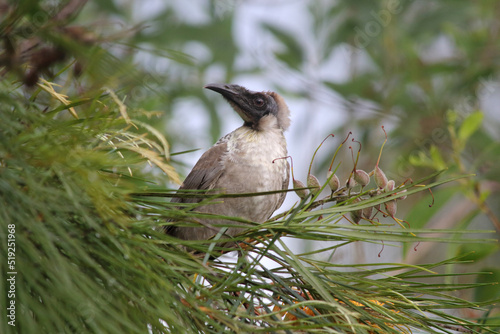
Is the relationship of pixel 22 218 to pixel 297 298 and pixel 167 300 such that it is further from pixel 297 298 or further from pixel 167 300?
pixel 297 298

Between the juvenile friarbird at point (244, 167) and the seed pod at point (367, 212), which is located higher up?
the seed pod at point (367, 212)

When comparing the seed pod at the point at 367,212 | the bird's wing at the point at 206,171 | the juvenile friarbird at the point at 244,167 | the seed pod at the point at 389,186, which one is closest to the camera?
the seed pod at the point at 389,186

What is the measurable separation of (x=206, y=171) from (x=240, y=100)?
54 centimetres

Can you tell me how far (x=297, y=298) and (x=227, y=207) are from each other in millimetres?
1219

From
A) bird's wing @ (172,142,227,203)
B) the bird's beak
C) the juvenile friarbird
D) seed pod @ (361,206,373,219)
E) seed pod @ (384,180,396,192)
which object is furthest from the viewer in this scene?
the bird's beak

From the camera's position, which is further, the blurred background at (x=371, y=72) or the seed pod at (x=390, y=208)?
the blurred background at (x=371, y=72)

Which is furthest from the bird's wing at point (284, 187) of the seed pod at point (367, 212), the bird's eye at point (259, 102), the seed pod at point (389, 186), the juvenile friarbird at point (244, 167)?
the seed pod at point (389, 186)

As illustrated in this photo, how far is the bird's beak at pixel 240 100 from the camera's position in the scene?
9.77 ft

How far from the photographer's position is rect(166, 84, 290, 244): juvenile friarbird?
256 cm

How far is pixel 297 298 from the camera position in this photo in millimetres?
1367

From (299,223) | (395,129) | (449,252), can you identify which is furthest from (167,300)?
(395,129)

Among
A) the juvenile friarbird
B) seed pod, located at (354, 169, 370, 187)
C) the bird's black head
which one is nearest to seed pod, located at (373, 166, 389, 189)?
seed pod, located at (354, 169, 370, 187)

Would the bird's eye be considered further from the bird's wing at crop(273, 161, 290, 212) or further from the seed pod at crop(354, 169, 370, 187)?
the seed pod at crop(354, 169, 370, 187)

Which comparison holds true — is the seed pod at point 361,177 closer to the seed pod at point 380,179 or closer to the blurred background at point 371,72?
the seed pod at point 380,179
